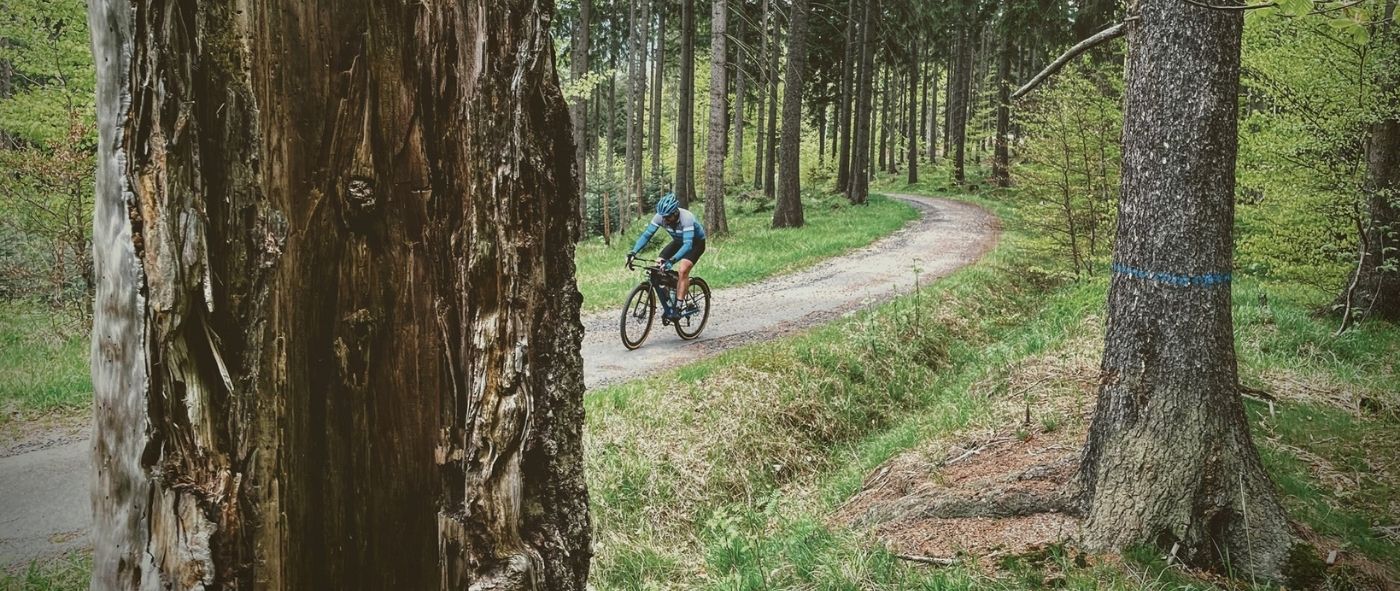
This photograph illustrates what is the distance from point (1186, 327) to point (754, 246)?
14254mm

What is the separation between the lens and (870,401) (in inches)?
350

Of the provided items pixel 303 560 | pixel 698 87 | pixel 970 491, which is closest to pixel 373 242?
pixel 303 560

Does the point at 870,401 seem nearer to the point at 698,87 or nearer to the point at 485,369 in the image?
the point at 485,369

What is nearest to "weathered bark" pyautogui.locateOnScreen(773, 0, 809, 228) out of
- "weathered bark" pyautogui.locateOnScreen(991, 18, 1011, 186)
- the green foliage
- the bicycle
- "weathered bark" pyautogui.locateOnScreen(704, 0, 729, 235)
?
"weathered bark" pyautogui.locateOnScreen(704, 0, 729, 235)

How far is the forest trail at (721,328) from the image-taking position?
5.61m

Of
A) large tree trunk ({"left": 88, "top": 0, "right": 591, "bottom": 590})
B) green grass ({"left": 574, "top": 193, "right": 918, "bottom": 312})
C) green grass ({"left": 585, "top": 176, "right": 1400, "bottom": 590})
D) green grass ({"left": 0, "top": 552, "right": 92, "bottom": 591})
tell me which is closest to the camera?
Result: large tree trunk ({"left": 88, "top": 0, "right": 591, "bottom": 590})

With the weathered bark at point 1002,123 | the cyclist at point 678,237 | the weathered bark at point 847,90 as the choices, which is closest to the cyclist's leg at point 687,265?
the cyclist at point 678,237

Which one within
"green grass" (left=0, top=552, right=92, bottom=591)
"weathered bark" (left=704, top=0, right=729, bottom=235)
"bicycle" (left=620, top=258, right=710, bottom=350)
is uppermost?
"weathered bark" (left=704, top=0, right=729, bottom=235)

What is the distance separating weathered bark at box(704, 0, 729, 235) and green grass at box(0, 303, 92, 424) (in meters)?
12.2

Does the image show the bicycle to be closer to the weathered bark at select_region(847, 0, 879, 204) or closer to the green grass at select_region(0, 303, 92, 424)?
the green grass at select_region(0, 303, 92, 424)

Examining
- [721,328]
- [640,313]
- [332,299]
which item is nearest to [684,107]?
[721,328]

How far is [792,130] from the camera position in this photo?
20.9 metres

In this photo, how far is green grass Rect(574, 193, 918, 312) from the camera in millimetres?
14859

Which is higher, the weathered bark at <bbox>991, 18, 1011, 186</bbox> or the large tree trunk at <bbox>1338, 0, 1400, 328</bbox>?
the weathered bark at <bbox>991, 18, 1011, 186</bbox>
